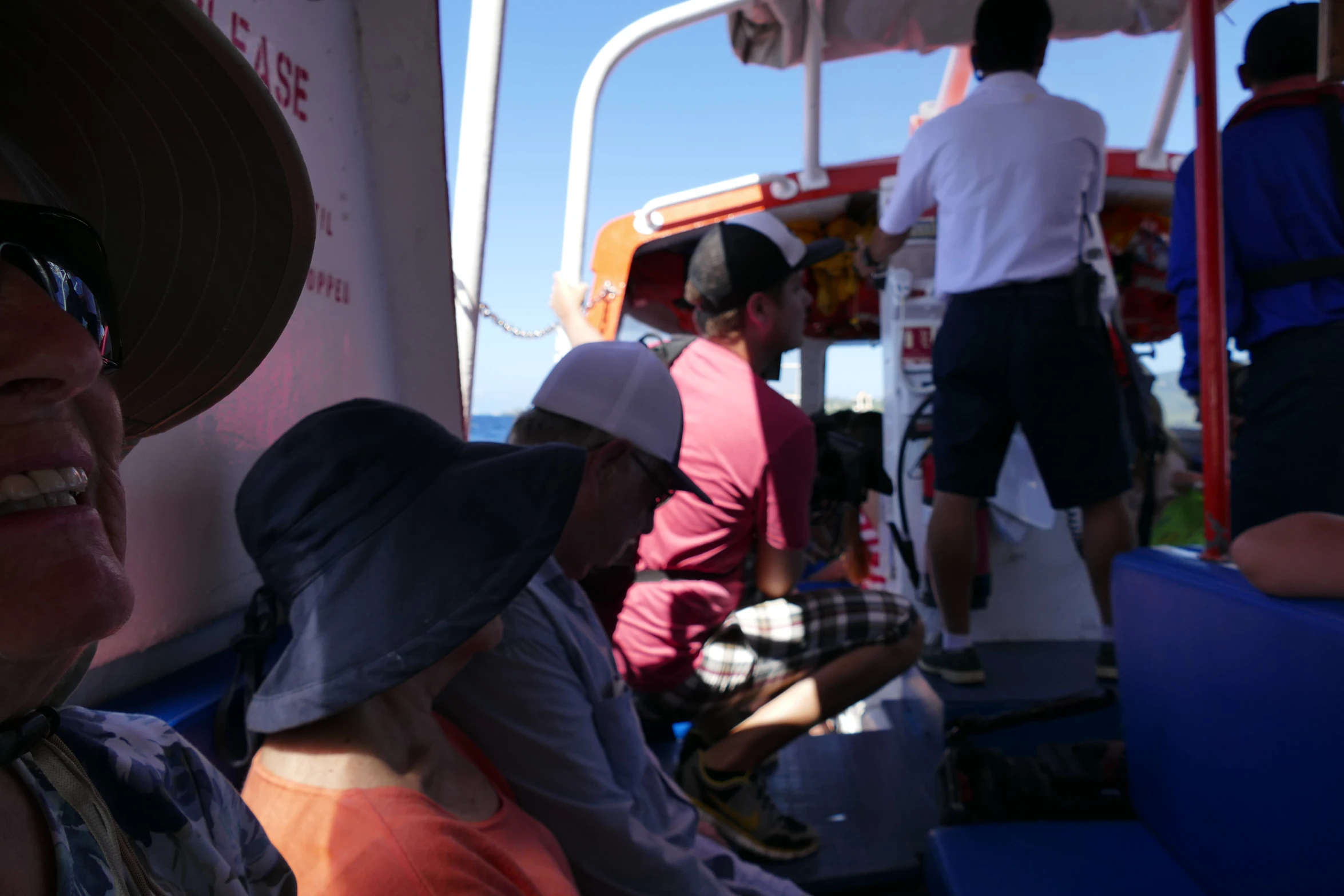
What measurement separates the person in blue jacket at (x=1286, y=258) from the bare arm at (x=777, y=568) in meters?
0.93

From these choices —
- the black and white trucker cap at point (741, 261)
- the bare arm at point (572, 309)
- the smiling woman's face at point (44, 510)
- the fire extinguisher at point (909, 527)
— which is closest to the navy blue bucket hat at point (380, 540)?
the smiling woman's face at point (44, 510)

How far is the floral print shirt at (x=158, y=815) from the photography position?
1.47 feet

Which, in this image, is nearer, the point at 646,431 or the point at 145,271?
the point at 145,271

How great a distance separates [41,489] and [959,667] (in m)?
2.34

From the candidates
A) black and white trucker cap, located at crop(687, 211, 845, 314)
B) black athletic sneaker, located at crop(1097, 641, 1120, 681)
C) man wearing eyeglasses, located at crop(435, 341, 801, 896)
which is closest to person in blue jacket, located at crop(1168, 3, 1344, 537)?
black athletic sneaker, located at crop(1097, 641, 1120, 681)

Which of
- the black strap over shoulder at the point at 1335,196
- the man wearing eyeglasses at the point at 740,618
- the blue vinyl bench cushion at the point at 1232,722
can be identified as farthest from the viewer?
the man wearing eyeglasses at the point at 740,618

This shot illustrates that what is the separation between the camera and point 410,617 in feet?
2.73

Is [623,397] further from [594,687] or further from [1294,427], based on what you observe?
[1294,427]

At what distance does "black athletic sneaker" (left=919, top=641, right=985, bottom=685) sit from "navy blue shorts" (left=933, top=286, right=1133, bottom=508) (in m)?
0.51

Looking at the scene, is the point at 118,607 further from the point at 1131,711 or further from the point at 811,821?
the point at 811,821

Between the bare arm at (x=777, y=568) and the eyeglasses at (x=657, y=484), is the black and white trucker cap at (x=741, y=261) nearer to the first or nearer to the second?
the bare arm at (x=777, y=568)

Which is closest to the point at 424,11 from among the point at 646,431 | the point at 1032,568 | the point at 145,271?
the point at 646,431

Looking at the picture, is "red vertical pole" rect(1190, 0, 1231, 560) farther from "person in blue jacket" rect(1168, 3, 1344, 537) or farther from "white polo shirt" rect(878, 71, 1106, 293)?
"white polo shirt" rect(878, 71, 1106, 293)

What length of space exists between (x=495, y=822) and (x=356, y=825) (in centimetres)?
20
